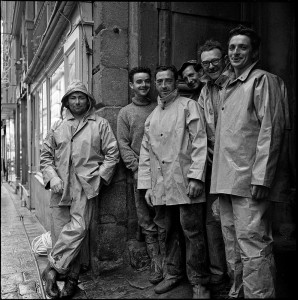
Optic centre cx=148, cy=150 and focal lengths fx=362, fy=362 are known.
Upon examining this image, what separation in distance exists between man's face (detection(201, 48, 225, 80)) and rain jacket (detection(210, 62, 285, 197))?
1.38 feet

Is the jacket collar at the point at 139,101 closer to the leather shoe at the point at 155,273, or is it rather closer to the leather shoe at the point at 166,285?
the leather shoe at the point at 155,273

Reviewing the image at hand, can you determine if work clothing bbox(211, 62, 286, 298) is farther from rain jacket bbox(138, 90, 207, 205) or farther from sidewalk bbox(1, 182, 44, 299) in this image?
sidewalk bbox(1, 182, 44, 299)

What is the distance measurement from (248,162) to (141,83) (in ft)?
5.67

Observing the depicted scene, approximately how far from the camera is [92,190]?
409 centimetres

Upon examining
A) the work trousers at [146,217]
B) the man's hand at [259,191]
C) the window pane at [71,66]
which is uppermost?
the window pane at [71,66]

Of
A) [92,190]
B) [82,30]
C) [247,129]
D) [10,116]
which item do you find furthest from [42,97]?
[10,116]

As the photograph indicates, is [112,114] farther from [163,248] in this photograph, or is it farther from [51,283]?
[51,283]

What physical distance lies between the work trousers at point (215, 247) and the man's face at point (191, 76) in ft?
3.23

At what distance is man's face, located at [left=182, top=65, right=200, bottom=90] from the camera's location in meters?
3.97

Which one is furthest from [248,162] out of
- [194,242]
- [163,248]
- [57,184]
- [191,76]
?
[57,184]

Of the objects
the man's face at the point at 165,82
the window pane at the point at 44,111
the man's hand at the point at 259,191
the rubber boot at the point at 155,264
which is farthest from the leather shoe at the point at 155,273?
the window pane at the point at 44,111

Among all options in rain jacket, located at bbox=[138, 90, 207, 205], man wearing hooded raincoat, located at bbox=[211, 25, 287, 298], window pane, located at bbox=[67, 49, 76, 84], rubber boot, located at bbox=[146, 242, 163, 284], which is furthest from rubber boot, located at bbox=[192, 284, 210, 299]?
window pane, located at bbox=[67, 49, 76, 84]

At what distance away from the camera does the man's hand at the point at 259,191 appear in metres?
2.88

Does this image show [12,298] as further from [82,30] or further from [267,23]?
[267,23]
